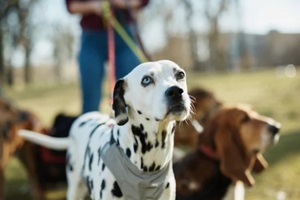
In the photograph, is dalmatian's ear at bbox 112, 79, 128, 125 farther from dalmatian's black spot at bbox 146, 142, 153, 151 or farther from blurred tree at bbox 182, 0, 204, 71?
blurred tree at bbox 182, 0, 204, 71

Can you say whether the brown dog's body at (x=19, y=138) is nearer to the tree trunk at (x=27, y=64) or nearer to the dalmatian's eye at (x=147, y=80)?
the dalmatian's eye at (x=147, y=80)

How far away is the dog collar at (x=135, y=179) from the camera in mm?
2582

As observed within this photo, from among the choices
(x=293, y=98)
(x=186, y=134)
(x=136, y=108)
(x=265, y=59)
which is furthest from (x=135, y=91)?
(x=265, y=59)

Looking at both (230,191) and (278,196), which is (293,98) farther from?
(230,191)

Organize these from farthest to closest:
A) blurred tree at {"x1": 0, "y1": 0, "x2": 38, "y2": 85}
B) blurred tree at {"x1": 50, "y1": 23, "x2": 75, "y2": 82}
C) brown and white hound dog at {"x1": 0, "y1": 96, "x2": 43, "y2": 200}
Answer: blurred tree at {"x1": 50, "y1": 23, "x2": 75, "y2": 82}
blurred tree at {"x1": 0, "y1": 0, "x2": 38, "y2": 85}
brown and white hound dog at {"x1": 0, "y1": 96, "x2": 43, "y2": 200}

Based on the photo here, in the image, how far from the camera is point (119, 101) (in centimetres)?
263

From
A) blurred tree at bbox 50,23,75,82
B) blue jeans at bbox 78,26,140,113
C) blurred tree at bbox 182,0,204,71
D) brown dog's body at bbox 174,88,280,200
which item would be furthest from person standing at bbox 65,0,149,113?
blurred tree at bbox 50,23,75,82

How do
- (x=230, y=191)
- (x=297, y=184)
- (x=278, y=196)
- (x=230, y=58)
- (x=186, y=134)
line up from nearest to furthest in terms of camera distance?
(x=230, y=191)
(x=278, y=196)
(x=297, y=184)
(x=186, y=134)
(x=230, y=58)

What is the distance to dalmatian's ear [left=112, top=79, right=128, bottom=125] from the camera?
8.47ft

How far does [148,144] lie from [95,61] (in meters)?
1.73

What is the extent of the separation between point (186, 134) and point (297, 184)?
127 centimetres

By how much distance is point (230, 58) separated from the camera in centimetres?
3225

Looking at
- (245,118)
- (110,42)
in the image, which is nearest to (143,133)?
(245,118)

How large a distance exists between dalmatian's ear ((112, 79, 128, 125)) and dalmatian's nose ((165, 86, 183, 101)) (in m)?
→ 0.33
